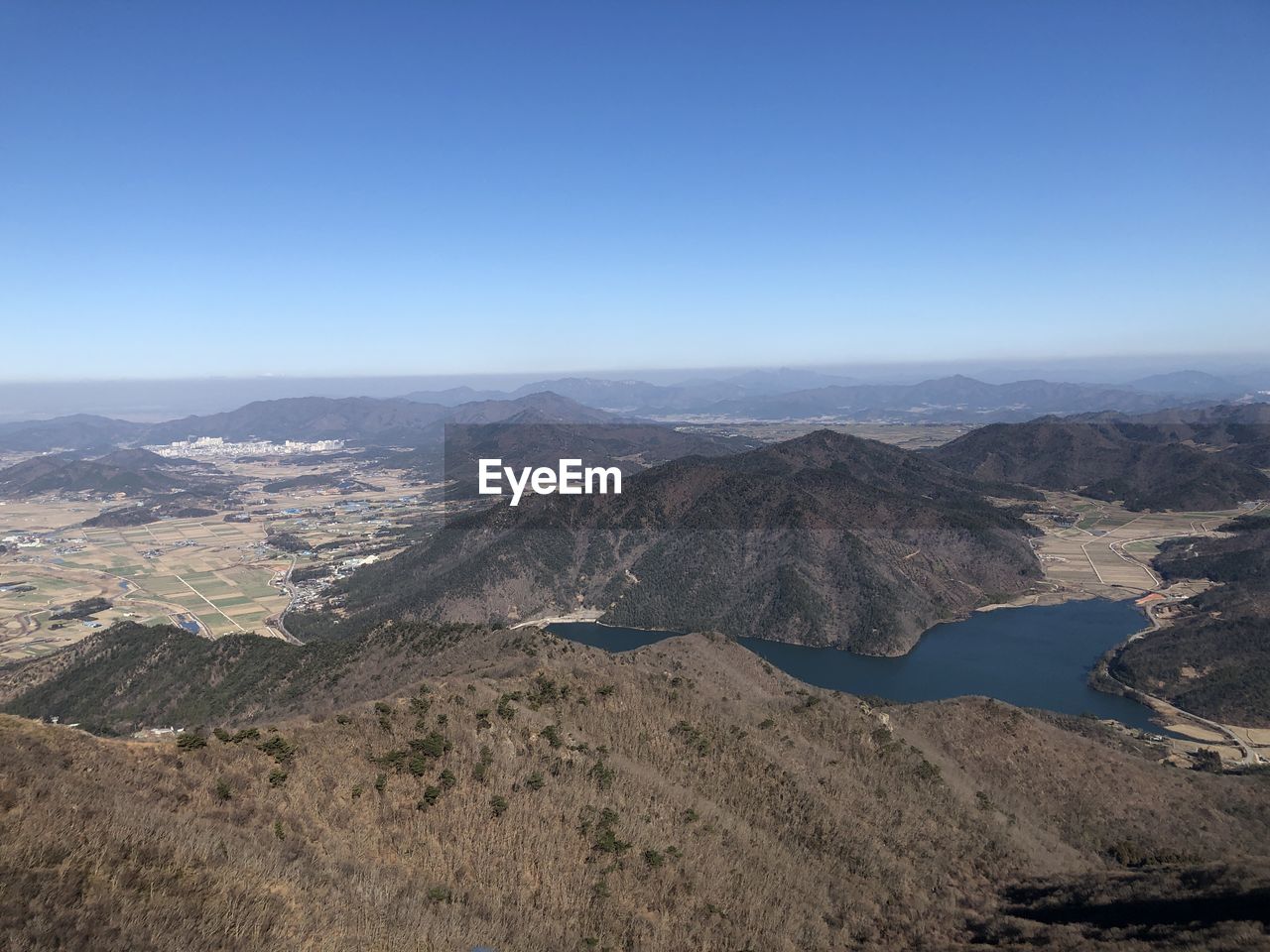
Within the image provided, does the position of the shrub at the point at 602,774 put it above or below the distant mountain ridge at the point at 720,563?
above

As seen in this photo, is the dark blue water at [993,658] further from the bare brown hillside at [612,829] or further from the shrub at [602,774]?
the shrub at [602,774]

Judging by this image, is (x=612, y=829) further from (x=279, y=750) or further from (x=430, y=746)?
(x=279, y=750)

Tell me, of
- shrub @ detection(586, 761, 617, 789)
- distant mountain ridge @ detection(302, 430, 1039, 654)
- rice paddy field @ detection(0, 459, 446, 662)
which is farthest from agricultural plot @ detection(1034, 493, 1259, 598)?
rice paddy field @ detection(0, 459, 446, 662)

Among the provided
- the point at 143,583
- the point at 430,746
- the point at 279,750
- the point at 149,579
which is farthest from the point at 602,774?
the point at 149,579

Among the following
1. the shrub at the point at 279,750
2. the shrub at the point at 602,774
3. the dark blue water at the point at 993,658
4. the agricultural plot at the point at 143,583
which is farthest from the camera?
the agricultural plot at the point at 143,583

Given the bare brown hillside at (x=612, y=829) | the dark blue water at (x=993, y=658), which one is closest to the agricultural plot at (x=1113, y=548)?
the dark blue water at (x=993, y=658)

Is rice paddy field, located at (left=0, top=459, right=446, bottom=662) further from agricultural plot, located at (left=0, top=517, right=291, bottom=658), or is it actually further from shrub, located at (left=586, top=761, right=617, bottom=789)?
shrub, located at (left=586, top=761, right=617, bottom=789)
